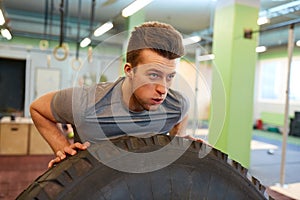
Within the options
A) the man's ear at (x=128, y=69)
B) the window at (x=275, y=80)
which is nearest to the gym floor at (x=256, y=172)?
the man's ear at (x=128, y=69)

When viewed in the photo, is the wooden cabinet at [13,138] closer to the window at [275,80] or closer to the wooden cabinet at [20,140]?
the wooden cabinet at [20,140]

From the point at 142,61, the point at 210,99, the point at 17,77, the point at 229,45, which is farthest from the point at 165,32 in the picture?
the point at 17,77

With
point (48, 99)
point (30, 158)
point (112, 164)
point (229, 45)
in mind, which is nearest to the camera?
point (112, 164)

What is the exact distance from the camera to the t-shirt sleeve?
92 cm

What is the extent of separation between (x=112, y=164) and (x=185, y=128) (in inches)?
20.7

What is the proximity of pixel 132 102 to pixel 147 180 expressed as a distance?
12.1 inches

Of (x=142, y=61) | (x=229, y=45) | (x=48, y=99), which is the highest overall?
(x=229, y=45)

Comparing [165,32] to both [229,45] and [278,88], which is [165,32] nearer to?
[229,45]

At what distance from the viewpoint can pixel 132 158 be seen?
0.60 metres

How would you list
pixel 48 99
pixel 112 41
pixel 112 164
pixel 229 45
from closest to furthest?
1. pixel 112 164
2. pixel 112 41
3. pixel 48 99
4. pixel 229 45

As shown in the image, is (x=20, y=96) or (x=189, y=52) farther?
(x=20, y=96)

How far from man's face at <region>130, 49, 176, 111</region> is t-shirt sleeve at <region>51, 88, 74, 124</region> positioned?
27 centimetres

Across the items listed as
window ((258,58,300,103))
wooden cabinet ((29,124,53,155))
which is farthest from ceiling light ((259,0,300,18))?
wooden cabinet ((29,124,53,155))

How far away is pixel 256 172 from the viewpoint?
13.9ft
